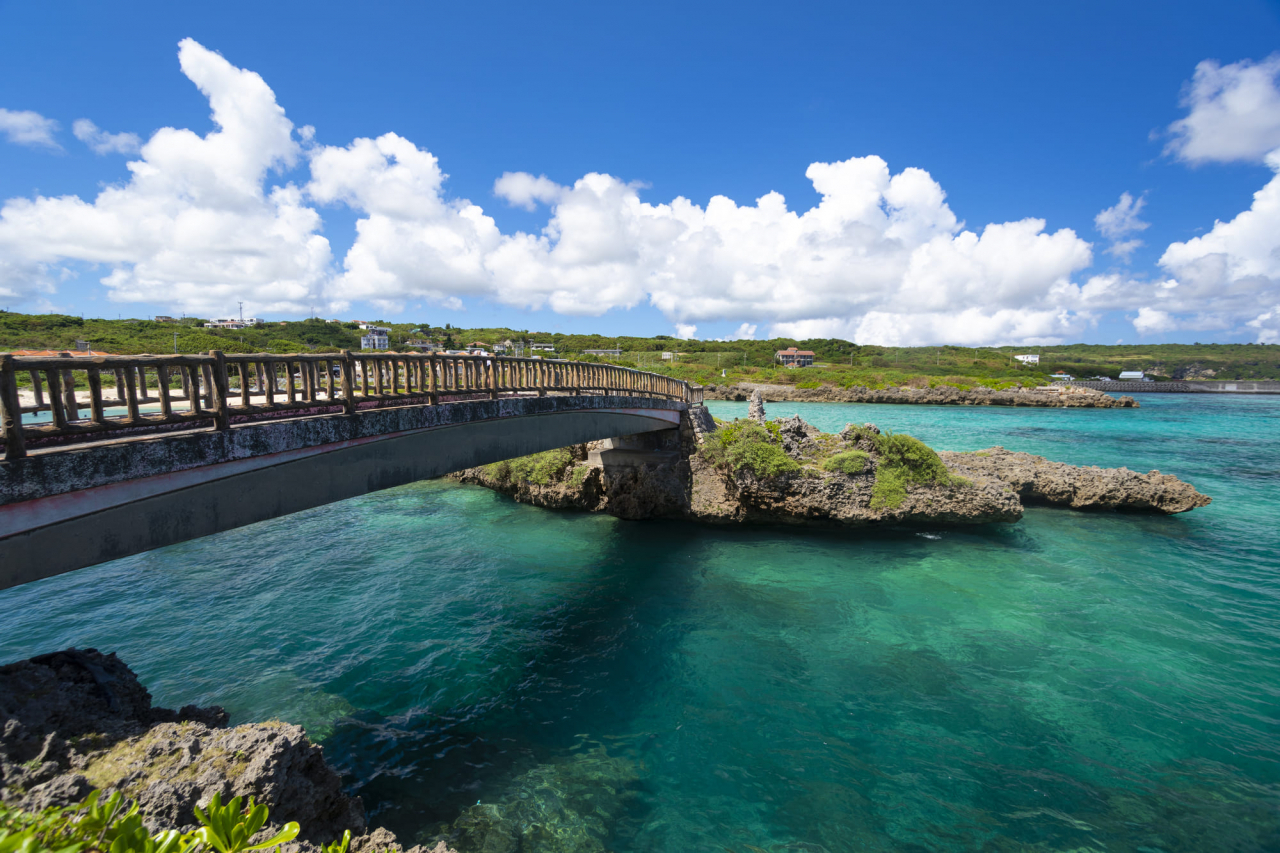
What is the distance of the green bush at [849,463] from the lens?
1994 centimetres

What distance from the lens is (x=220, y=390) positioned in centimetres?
666

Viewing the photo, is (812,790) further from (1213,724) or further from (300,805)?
(1213,724)

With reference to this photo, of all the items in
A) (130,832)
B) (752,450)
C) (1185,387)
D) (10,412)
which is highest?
(10,412)

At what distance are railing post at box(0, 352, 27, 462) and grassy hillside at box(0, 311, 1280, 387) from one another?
39453 mm

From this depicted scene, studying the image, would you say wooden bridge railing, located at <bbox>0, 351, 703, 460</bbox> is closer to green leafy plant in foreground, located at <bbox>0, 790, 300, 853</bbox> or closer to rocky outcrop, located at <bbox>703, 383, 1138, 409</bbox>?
green leafy plant in foreground, located at <bbox>0, 790, 300, 853</bbox>

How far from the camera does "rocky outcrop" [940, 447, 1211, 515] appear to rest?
2164 centimetres

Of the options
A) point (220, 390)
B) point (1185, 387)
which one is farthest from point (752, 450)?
point (1185, 387)

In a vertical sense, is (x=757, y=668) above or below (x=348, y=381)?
below

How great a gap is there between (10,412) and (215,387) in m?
1.83

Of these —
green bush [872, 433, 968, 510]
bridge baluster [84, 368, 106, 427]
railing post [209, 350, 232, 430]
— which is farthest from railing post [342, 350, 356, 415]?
green bush [872, 433, 968, 510]

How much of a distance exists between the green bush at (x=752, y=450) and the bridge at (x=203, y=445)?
11224 mm

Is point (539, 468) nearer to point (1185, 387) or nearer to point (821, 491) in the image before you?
point (821, 491)

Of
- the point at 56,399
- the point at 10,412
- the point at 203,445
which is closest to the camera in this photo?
the point at 10,412

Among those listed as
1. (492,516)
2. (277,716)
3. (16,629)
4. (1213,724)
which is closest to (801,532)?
(1213,724)
